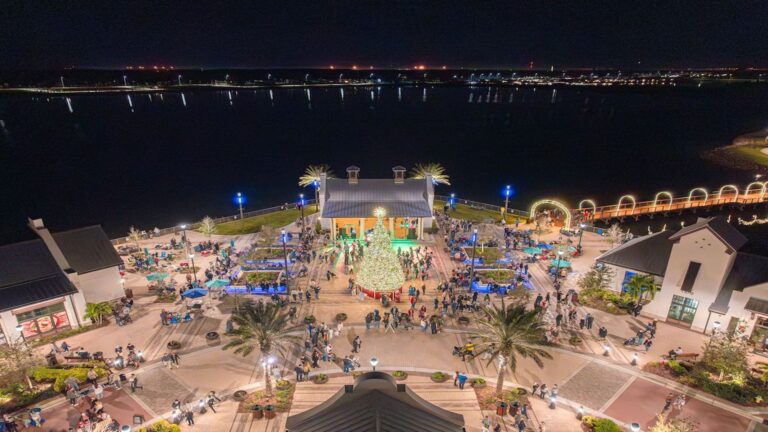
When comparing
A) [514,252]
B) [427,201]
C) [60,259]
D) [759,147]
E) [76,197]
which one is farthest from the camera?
[759,147]

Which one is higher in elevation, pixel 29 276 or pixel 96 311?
pixel 29 276

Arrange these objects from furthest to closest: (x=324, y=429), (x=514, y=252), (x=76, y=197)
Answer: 1. (x=76, y=197)
2. (x=514, y=252)
3. (x=324, y=429)

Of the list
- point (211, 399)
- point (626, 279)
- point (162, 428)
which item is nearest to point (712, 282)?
point (626, 279)

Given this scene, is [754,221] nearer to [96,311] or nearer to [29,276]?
[96,311]

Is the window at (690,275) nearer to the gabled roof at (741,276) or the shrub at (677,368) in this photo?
the gabled roof at (741,276)

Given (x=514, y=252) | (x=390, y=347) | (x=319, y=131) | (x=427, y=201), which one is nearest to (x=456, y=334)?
(x=390, y=347)

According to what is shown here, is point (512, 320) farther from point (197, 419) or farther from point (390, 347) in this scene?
point (197, 419)

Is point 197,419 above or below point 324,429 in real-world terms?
below
